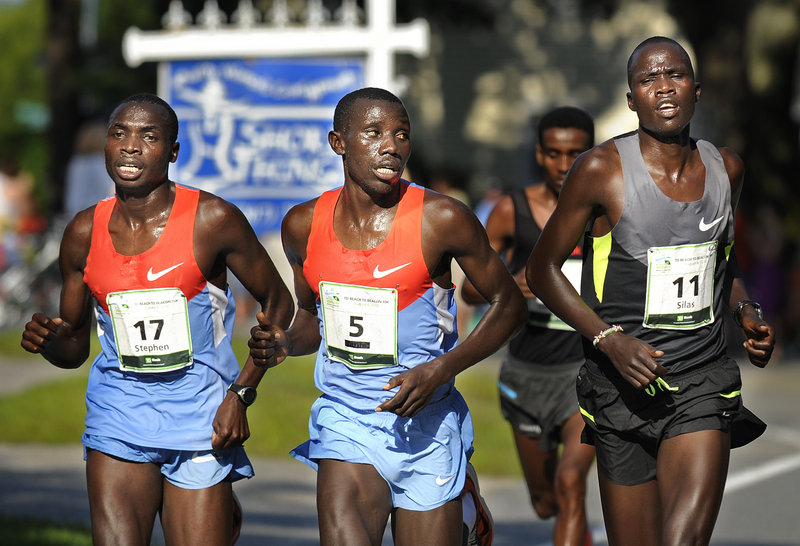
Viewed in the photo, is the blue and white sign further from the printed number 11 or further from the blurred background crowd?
the printed number 11

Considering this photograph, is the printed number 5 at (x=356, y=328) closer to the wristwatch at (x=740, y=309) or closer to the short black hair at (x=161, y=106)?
the short black hair at (x=161, y=106)

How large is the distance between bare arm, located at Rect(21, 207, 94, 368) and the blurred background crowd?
9.06m

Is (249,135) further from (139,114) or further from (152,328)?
(152,328)

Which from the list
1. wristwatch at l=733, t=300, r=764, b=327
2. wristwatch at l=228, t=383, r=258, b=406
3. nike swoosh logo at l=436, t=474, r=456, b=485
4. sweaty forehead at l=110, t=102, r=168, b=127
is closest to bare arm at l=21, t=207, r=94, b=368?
sweaty forehead at l=110, t=102, r=168, b=127

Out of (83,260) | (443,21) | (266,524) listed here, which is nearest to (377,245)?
(83,260)

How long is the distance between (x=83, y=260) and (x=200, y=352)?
21.8 inches

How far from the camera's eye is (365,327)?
4.58 metres

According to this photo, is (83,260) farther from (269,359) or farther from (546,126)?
(546,126)

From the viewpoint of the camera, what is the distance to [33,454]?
31.7 feet

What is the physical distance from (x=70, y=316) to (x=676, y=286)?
2.18 m

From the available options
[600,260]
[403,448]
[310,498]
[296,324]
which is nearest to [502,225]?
[600,260]

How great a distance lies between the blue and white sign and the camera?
473 inches

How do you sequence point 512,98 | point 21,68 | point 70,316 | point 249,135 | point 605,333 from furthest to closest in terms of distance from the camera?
point 21,68
point 512,98
point 249,135
point 70,316
point 605,333

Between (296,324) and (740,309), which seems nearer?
(740,309)
